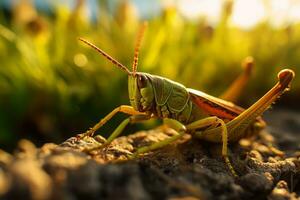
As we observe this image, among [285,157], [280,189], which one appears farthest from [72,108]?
[280,189]

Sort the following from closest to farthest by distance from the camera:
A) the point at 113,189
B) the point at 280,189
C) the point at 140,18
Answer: the point at 113,189 → the point at 280,189 → the point at 140,18

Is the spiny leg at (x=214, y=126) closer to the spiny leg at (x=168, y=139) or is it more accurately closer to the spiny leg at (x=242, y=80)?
the spiny leg at (x=168, y=139)

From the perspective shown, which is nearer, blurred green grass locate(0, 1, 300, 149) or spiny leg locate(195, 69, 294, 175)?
spiny leg locate(195, 69, 294, 175)

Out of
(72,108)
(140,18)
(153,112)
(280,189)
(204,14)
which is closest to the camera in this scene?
(280,189)

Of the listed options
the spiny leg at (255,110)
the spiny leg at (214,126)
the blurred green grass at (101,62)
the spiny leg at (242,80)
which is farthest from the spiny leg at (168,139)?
the blurred green grass at (101,62)

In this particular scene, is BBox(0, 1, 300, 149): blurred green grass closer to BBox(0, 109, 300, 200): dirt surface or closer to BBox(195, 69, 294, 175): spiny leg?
BBox(0, 109, 300, 200): dirt surface

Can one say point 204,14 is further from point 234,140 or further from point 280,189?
point 280,189

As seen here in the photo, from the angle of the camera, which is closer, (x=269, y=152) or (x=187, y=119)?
(x=187, y=119)

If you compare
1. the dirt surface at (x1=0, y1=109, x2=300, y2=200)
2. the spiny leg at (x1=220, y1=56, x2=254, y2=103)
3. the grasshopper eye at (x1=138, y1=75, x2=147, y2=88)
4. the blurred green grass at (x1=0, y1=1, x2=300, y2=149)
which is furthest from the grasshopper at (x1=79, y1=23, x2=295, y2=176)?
the blurred green grass at (x1=0, y1=1, x2=300, y2=149)
